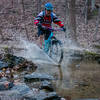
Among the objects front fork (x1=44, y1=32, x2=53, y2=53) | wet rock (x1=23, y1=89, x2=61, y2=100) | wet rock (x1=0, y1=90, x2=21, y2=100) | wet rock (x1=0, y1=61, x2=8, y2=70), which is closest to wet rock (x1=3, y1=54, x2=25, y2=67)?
wet rock (x1=0, y1=61, x2=8, y2=70)

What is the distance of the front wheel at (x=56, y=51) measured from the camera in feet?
26.8

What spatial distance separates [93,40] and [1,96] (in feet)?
43.5

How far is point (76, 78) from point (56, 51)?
7.14ft

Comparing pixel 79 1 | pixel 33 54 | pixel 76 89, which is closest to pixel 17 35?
pixel 33 54

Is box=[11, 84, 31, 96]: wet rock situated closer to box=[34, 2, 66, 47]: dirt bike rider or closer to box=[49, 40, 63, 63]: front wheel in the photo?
box=[49, 40, 63, 63]: front wheel

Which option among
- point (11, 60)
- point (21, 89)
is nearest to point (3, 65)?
point (11, 60)

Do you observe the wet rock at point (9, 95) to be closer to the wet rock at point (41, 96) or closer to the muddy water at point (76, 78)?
the wet rock at point (41, 96)

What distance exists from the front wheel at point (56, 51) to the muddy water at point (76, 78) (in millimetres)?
325

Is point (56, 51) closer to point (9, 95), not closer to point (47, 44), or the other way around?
point (47, 44)

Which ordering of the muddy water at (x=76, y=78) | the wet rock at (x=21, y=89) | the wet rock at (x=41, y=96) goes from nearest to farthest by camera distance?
the wet rock at (x=41, y=96)
the wet rock at (x=21, y=89)
the muddy water at (x=76, y=78)

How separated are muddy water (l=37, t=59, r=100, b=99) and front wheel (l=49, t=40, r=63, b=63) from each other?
12.8 inches

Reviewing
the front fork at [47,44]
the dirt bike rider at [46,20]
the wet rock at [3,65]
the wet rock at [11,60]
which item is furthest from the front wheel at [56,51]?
the wet rock at [3,65]

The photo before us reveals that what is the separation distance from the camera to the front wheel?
26.8 feet

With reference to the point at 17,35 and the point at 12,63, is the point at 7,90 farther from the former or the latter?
the point at 17,35
